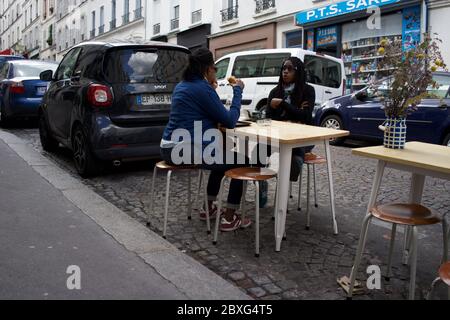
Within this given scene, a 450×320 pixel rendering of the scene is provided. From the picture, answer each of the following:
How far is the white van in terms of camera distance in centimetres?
1240

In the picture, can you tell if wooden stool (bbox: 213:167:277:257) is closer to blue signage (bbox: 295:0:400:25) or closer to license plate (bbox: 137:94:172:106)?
license plate (bbox: 137:94:172:106)

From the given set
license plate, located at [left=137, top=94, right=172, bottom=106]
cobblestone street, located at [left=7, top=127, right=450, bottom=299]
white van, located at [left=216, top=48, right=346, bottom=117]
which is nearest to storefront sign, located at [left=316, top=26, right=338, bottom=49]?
white van, located at [left=216, top=48, right=346, bottom=117]

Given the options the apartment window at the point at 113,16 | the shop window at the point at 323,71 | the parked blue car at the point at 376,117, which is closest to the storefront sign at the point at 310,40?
the shop window at the point at 323,71

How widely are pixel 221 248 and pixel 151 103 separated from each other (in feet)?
9.40

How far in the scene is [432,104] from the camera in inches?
349

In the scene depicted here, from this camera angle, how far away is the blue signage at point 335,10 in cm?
1523

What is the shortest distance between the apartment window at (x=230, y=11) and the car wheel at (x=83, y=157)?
16.4 meters

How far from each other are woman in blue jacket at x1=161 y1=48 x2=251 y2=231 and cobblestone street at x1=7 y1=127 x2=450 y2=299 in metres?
0.38

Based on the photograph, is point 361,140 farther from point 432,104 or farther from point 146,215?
point 146,215

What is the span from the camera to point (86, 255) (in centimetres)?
387

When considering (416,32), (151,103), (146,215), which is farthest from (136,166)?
(416,32)

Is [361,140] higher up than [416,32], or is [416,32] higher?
[416,32]

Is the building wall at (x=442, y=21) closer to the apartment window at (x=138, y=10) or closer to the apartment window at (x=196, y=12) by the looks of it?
the apartment window at (x=196, y=12)
